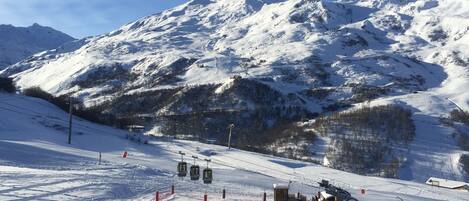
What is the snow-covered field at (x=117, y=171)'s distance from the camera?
4322 cm

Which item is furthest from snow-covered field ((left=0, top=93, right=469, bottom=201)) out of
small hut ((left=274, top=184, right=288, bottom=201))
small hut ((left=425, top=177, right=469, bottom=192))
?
small hut ((left=425, top=177, right=469, bottom=192))

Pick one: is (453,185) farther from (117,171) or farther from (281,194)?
(281,194)

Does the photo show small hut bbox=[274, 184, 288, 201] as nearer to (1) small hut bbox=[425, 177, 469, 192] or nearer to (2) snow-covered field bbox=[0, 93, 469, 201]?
(2) snow-covered field bbox=[0, 93, 469, 201]

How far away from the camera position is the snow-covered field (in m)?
43.2

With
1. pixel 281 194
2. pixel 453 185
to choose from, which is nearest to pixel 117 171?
pixel 281 194

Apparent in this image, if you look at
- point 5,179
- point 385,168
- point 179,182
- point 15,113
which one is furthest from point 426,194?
point 385,168

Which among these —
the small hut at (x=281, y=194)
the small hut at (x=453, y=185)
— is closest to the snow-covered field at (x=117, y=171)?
the small hut at (x=281, y=194)

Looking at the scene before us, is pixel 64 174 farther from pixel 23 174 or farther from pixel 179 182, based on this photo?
pixel 179 182

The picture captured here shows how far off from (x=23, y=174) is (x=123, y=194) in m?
9.72

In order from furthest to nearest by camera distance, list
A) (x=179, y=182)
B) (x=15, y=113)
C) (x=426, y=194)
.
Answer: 1. (x=15, y=113)
2. (x=426, y=194)
3. (x=179, y=182)

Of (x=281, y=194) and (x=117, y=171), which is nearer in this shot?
(x=281, y=194)

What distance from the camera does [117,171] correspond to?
195 feet

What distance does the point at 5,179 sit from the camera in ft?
142

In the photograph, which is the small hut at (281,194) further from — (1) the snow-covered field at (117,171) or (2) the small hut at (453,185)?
(2) the small hut at (453,185)
